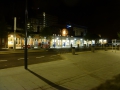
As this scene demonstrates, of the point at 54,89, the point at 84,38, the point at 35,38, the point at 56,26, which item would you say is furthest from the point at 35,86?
the point at 84,38

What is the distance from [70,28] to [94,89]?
53.4 m

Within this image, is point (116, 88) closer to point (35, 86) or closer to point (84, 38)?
point (35, 86)

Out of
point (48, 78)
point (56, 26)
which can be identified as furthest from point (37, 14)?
point (48, 78)

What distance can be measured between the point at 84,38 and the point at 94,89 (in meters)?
55.2

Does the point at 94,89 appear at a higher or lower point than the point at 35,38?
lower

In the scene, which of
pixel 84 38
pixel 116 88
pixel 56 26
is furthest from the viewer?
pixel 84 38

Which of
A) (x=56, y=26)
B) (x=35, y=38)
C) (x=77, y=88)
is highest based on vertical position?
(x=56, y=26)

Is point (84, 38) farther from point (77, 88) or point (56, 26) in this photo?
point (77, 88)

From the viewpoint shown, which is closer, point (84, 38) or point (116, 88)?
point (116, 88)

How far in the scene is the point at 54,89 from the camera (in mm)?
6965

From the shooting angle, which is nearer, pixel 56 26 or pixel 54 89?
pixel 54 89

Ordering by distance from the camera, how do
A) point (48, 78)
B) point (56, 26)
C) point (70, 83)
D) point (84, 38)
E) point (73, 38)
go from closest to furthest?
1. point (70, 83)
2. point (48, 78)
3. point (56, 26)
4. point (73, 38)
5. point (84, 38)

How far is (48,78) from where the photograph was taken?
852cm

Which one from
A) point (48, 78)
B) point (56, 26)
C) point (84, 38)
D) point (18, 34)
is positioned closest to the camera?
point (48, 78)
